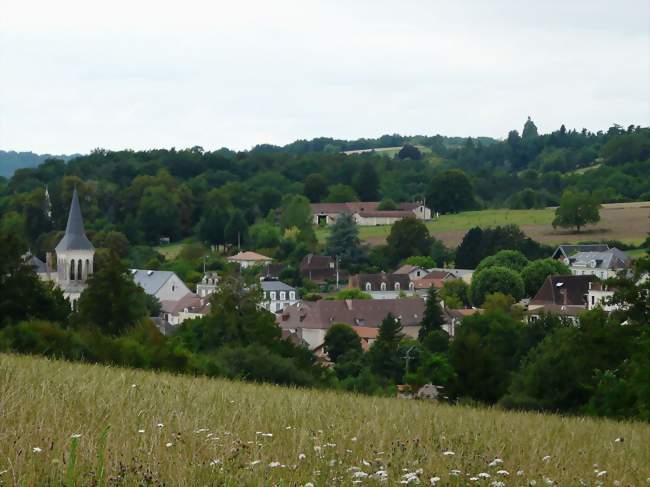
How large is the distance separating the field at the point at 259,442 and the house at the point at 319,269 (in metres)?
96.3

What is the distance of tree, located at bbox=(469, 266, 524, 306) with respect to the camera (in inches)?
3430

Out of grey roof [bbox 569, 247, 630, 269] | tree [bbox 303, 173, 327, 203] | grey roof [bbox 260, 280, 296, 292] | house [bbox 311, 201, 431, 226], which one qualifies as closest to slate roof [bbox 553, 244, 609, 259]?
grey roof [bbox 569, 247, 630, 269]

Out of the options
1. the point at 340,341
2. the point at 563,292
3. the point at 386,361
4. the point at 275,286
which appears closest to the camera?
the point at 386,361

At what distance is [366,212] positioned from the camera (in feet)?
487

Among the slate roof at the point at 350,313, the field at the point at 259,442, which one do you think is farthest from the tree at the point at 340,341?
the field at the point at 259,442

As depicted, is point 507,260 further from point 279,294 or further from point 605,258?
point 279,294

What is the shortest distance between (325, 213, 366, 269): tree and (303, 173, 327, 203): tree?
52390 mm

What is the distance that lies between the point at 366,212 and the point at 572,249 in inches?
1879

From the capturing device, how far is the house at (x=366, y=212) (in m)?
144

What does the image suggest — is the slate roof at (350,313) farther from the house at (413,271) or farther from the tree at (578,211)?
the tree at (578,211)

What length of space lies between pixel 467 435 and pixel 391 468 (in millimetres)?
1791

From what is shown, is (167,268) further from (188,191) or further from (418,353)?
(418,353)

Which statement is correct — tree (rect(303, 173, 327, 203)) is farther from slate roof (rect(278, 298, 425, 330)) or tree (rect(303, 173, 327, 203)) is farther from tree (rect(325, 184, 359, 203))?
slate roof (rect(278, 298, 425, 330))

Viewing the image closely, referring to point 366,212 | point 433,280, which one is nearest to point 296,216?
point 366,212
